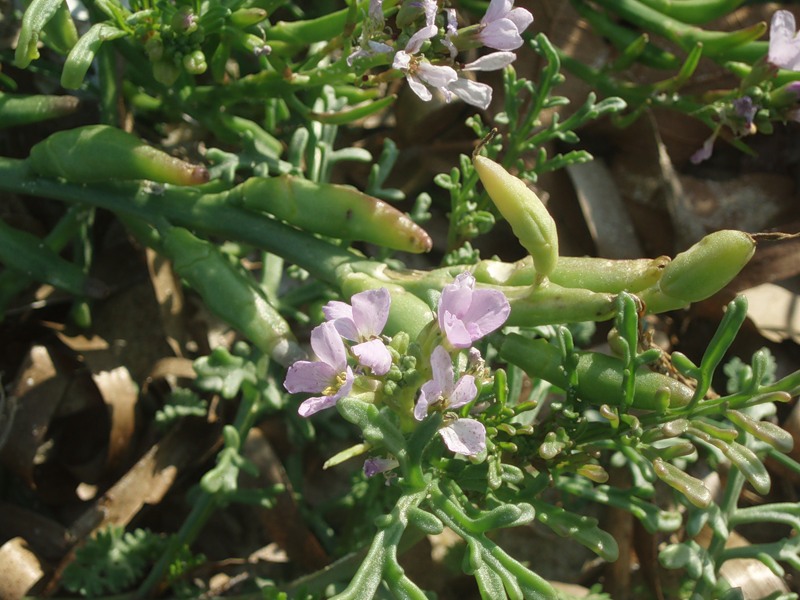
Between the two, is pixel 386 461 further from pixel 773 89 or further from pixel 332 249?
pixel 773 89

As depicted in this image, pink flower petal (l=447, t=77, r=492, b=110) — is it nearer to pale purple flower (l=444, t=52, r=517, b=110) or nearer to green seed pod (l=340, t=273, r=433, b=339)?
pale purple flower (l=444, t=52, r=517, b=110)

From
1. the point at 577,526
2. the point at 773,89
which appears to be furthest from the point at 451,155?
the point at 577,526

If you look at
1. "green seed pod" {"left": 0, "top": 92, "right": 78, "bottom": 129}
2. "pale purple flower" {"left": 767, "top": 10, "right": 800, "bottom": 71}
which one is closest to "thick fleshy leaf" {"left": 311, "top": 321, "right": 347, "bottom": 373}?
"green seed pod" {"left": 0, "top": 92, "right": 78, "bottom": 129}

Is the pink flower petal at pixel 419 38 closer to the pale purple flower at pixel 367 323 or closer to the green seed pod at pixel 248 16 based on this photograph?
the green seed pod at pixel 248 16

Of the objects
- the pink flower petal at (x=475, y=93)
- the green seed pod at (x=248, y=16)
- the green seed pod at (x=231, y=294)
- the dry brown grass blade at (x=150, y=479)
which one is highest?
the green seed pod at (x=248, y=16)

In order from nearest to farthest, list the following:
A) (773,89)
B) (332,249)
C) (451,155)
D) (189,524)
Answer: (332,249) < (189,524) < (773,89) < (451,155)

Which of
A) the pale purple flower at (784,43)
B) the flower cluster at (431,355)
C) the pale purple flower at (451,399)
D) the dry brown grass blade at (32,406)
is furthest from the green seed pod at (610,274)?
the dry brown grass blade at (32,406)

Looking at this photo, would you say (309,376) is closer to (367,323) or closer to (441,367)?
(367,323)
